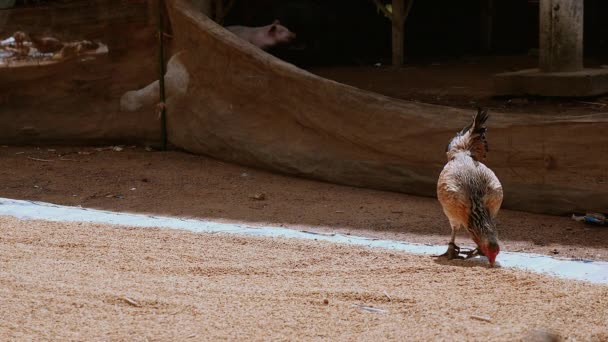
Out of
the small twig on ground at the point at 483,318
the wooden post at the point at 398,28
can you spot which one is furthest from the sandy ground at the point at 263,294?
the wooden post at the point at 398,28

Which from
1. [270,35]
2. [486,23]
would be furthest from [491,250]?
[486,23]

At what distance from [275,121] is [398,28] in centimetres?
326

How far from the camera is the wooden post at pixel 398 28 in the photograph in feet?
34.4

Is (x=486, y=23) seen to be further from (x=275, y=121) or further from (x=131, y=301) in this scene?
(x=131, y=301)

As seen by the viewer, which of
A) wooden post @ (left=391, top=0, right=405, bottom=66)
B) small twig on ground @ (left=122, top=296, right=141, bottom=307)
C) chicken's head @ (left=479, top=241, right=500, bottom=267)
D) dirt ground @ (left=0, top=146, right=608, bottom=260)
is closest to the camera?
small twig on ground @ (left=122, top=296, right=141, bottom=307)

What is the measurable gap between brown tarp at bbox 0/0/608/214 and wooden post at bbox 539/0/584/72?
1.45 meters

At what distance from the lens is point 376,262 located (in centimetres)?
526

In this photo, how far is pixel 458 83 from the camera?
30.5 ft

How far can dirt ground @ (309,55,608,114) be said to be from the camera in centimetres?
773

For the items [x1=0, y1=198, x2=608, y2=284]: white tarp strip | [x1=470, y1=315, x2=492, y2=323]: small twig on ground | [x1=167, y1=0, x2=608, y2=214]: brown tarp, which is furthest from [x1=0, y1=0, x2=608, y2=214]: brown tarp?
[x1=470, y1=315, x2=492, y2=323]: small twig on ground

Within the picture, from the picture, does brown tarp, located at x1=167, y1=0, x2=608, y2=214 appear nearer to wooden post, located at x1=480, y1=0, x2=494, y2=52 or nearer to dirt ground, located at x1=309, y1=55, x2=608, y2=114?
dirt ground, located at x1=309, y1=55, x2=608, y2=114

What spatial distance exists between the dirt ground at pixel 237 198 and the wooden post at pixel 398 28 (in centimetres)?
329

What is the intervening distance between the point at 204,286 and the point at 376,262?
114cm

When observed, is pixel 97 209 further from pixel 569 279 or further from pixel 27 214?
pixel 569 279
